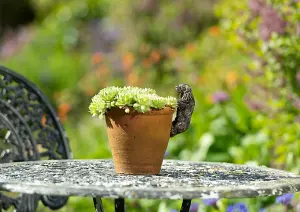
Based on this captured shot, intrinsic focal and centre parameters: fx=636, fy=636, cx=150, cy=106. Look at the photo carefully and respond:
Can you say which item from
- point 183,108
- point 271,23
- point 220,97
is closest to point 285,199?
point 183,108

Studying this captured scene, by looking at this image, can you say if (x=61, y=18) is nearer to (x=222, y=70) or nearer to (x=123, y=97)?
(x=222, y=70)

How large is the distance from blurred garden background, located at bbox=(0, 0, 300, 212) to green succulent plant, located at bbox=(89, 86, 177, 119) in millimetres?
1398

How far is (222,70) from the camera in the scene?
274 inches

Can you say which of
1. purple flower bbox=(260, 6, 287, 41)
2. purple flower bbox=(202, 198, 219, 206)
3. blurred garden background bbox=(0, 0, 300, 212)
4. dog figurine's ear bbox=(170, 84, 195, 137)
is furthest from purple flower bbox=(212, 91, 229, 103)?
dog figurine's ear bbox=(170, 84, 195, 137)

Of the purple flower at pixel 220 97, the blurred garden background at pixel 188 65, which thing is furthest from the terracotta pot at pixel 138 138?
the purple flower at pixel 220 97

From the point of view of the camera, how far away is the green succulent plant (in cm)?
222

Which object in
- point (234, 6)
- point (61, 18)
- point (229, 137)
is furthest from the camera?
point (61, 18)

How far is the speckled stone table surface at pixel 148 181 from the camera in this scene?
187cm

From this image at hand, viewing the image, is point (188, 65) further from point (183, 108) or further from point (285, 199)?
point (183, 108)

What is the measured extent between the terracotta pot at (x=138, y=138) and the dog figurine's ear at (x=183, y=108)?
99 millimetres

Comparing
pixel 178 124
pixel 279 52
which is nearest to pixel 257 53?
pixel 279 52

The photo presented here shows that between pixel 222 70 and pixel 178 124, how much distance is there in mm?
4598

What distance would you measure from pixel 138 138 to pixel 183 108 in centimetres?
25

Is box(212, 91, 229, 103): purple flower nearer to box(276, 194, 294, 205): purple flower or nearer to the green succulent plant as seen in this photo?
box(276, 194, 294, 205): purple flower
